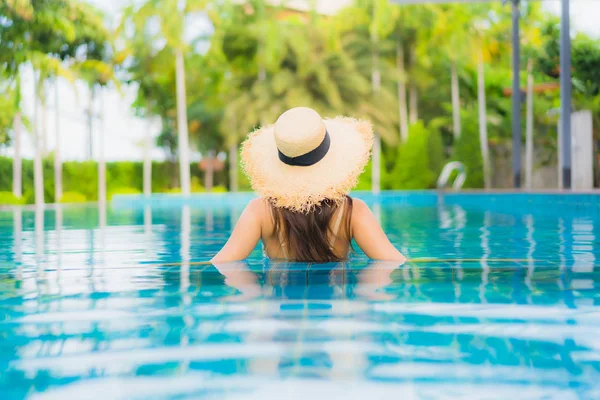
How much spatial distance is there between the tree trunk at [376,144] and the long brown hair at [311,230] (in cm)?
2620

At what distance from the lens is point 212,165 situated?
35375mm

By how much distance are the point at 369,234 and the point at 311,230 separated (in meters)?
0.34

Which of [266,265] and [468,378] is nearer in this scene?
[468,378]

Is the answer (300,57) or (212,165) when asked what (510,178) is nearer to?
(300,57)

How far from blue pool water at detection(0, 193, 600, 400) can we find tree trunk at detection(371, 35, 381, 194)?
86.8 feet

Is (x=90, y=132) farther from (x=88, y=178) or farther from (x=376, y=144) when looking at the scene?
(x=376, y=144)

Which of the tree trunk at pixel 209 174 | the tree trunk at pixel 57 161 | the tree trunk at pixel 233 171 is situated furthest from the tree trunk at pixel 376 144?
the tree trunk at pixel 57 161

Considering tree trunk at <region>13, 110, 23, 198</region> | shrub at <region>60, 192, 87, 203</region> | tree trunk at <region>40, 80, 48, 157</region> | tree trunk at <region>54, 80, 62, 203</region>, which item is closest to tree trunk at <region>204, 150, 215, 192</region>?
tree trunk at <region>40, 80, 48, 157</region>

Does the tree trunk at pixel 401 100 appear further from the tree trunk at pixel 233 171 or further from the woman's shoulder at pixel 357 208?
the woman's shoulder at pixel 357 208

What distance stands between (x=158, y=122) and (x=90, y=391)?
34.7 metres

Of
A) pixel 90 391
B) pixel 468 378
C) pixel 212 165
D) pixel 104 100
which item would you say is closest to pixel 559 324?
pixel 468 378

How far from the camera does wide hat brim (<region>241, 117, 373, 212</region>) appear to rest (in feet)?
14.0

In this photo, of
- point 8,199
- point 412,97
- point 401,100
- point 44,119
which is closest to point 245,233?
point 8,199

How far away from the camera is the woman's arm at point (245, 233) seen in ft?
14.6
